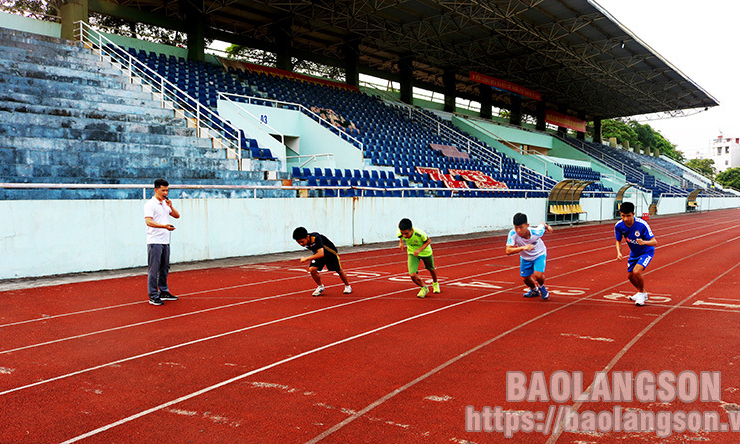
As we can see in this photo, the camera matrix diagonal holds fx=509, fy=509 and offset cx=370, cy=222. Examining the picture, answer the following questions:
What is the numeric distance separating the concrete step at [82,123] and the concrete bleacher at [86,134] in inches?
0.9

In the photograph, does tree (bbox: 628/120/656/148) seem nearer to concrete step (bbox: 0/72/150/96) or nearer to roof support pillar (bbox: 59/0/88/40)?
roof support pillar (bbox: 59/0/88/40)

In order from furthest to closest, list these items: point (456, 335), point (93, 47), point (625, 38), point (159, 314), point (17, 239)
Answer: point (625, 38) → point (93, 47) → point (17, 239) → point (159, 314) → point (456, 335)

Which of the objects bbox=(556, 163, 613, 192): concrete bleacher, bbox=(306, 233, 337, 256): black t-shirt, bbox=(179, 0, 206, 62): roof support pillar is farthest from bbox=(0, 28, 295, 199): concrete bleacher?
bbox=(556, 163, 613, 192): concrete bleacher

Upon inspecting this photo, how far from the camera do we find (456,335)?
19.4 ft

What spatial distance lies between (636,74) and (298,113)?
108ft

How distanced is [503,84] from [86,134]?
3611 cm

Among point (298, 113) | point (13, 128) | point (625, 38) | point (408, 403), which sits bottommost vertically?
point (408, 403)

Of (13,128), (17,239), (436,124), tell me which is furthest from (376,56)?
(17,239)

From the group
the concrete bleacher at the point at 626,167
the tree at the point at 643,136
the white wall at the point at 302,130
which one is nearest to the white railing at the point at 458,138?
the white wall at the point at 302,130

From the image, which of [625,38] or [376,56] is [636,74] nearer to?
[625,38]

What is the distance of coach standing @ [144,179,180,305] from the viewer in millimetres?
7566

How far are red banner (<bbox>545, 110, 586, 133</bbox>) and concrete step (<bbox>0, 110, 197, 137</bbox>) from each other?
43.6 m

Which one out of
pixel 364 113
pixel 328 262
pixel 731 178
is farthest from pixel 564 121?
pixel 731 178

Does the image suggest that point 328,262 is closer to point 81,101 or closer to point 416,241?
point 416,241
